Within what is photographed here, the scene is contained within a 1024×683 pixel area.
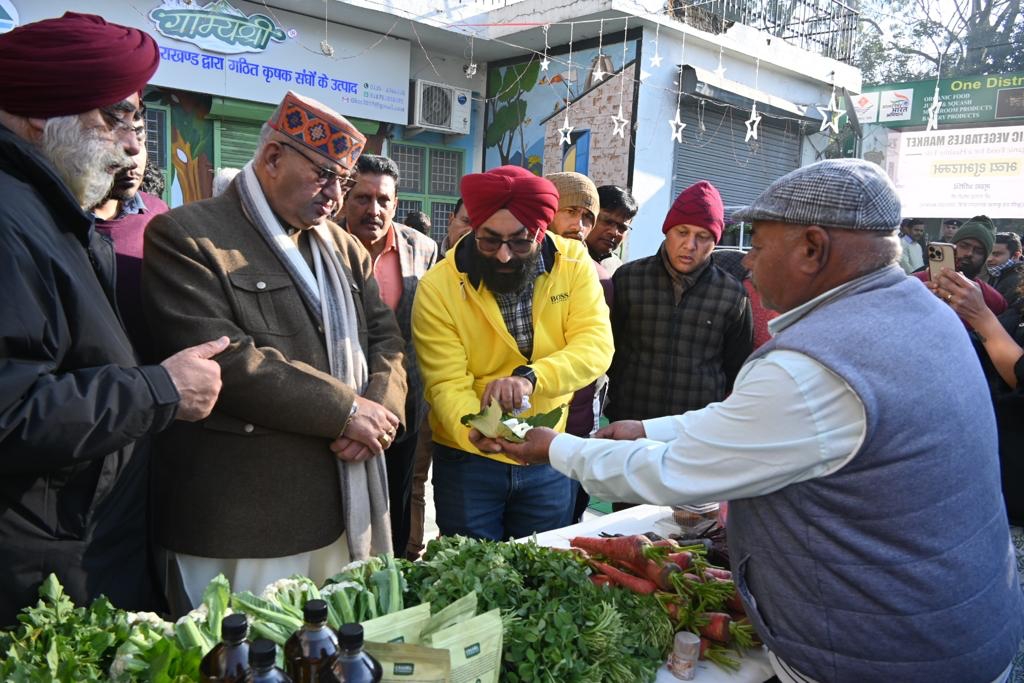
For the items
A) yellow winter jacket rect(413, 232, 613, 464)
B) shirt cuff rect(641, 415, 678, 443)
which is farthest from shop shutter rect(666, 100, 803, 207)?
Result: shirt cuff rect(641, 415, 678, 443)

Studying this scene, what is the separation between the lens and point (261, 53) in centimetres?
980

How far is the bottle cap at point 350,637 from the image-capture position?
1.28 metres

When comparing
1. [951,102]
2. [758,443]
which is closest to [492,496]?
[758,443]

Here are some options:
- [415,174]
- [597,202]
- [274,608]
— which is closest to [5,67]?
[274,608]

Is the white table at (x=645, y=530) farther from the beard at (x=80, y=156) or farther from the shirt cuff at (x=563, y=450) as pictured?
the beard at (x=80, y=156)

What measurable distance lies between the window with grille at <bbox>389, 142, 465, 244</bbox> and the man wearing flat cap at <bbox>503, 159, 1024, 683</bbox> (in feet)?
34.4

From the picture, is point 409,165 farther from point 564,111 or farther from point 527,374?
point 527,374

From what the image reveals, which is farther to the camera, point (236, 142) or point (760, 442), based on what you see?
point (236, 142)

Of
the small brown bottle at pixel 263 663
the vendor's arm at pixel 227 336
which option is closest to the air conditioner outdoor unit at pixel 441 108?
the vendor's arm at pixel 227 336

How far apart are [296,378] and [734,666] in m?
1.48

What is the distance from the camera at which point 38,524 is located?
1.73 metres

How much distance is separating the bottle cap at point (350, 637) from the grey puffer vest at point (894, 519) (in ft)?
3.11

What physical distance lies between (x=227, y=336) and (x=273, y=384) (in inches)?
7.4

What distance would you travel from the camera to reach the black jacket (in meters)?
1.57
